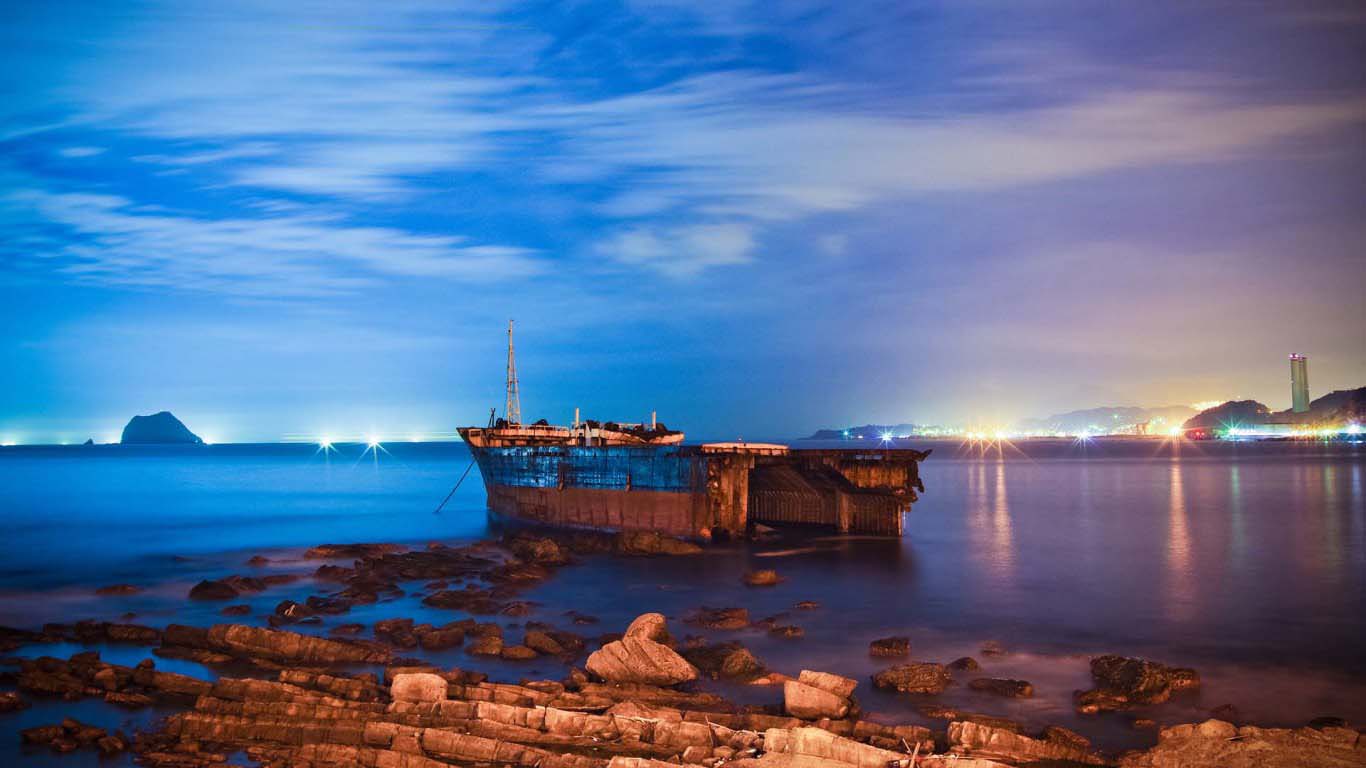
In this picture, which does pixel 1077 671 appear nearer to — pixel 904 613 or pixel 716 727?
pixel 904 613

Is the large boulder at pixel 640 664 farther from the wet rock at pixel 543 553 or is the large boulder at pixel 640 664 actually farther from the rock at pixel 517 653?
the wet rock at pixel 543 553

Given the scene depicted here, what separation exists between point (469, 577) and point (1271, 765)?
24.8 metres

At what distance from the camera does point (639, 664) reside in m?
15.9

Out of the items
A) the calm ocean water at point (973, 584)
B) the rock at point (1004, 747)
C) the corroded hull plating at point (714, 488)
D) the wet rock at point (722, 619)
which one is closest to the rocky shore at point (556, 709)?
the rock at point (1004, 747)

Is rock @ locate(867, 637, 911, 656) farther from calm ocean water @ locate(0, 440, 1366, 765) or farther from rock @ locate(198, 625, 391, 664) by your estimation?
rock @ locate(198, 625, 391, 664)

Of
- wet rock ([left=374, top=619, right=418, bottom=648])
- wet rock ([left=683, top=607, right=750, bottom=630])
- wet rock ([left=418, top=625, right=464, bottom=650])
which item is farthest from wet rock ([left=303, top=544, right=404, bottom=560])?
wet rock ([left=683, top=607, right=750, bottom=630])

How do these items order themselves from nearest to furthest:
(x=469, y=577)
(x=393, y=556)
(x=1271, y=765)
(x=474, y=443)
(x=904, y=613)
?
(x=1271, y=765) → (x=904, y=613) → (x=469, y=577) → (x=393, y=556) → (x=474, y=443)

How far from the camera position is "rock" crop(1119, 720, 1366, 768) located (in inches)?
429

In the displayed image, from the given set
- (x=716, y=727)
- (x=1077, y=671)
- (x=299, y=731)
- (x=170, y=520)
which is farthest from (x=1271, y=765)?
(x=170, y=520)

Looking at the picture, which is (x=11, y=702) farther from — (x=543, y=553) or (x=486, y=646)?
(x=543, y=553)

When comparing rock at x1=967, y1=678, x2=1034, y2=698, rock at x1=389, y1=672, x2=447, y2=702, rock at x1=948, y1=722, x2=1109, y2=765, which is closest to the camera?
rock at x1=948, y1=722, x2=1109, y2=765

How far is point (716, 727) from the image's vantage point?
40.1 feet

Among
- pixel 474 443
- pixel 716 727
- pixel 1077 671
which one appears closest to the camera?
pixel 716 727

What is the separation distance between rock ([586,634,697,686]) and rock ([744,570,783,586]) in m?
13.6
